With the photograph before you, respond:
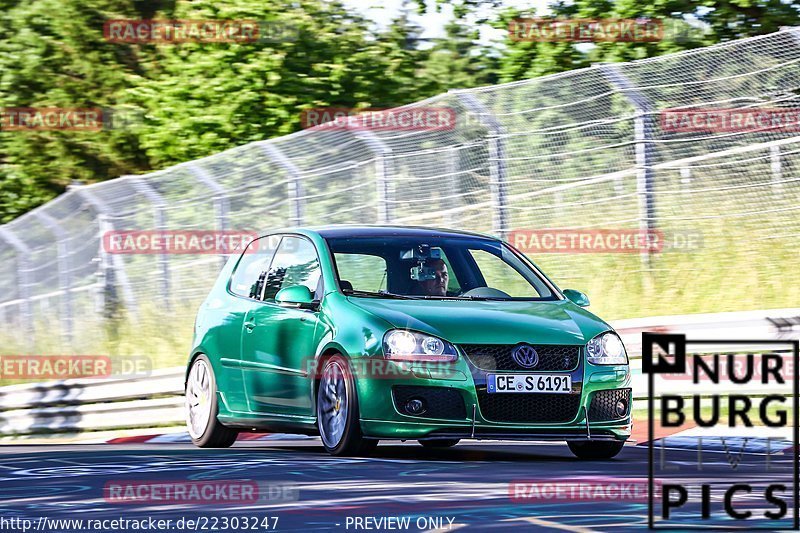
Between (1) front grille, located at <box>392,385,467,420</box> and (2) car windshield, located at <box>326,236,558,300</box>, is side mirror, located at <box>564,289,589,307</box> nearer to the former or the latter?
(2) car windshield, located at <box>326,236,558,300</box>

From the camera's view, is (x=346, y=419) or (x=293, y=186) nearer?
(x=346, y=419)

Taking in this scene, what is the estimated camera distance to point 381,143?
17.1 metres

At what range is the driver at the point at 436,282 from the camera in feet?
34.2

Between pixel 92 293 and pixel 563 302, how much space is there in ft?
39.5

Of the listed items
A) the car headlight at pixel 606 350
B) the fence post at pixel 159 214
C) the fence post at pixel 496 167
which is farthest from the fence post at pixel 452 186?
the car headlight at pixel 606 350

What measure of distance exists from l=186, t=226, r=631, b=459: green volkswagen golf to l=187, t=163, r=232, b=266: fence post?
7.24 m

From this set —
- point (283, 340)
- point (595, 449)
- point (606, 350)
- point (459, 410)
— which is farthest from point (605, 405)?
point (283, 340)

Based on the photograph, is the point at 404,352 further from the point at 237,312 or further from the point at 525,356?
the point at 237,312

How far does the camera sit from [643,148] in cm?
1638

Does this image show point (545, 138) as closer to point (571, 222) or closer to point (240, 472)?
point (571, 222)

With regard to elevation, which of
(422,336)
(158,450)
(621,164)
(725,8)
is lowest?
(158,450)

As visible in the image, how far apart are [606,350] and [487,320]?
0.75 metres

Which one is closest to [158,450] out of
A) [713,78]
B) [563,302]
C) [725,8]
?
[563,302]

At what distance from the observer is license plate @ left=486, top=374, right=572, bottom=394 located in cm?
936
